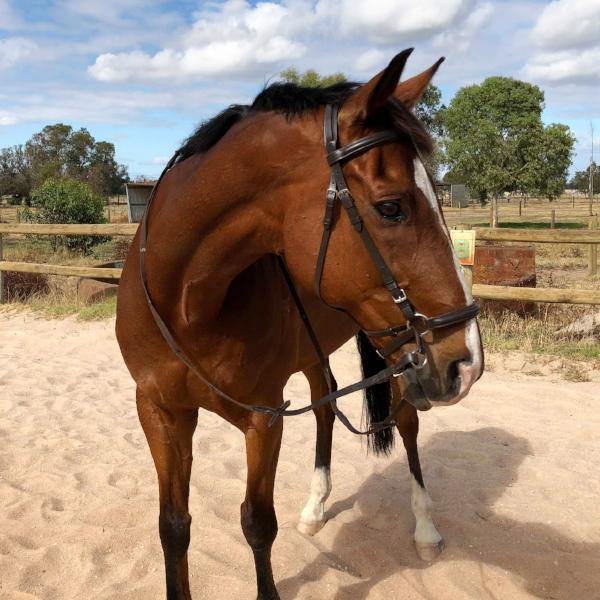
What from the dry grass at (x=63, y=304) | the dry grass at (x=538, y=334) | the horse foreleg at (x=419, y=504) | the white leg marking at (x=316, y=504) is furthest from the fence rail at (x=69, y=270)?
the horse foreleg at (x=419, y=504)

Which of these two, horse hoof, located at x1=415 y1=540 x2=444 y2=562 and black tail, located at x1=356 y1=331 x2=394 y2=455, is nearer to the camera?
horse hoof, located at x1=415 y1=540 x2=444 y2=562

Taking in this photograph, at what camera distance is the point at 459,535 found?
10.4ft

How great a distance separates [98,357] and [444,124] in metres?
26.5

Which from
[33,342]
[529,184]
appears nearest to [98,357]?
[33,342]

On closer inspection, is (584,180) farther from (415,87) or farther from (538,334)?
(415,87)

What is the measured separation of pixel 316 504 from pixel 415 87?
2435 mm

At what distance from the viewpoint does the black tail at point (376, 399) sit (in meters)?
3.50

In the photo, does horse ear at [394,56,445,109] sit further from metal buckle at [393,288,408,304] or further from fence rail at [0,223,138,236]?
fence rail at [0,223,138,236]

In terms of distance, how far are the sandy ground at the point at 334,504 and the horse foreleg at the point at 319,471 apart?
76 mm

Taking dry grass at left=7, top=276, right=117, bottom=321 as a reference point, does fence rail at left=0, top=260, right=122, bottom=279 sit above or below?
Result: above

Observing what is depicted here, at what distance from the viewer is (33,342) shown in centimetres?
721

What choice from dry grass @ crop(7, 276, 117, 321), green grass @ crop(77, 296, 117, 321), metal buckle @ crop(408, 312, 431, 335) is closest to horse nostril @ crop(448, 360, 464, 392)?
metal buckle @ crop(408, 312, 431, 335)

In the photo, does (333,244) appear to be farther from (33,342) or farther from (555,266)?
(555,266)

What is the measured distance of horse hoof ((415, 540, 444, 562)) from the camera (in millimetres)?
2928
